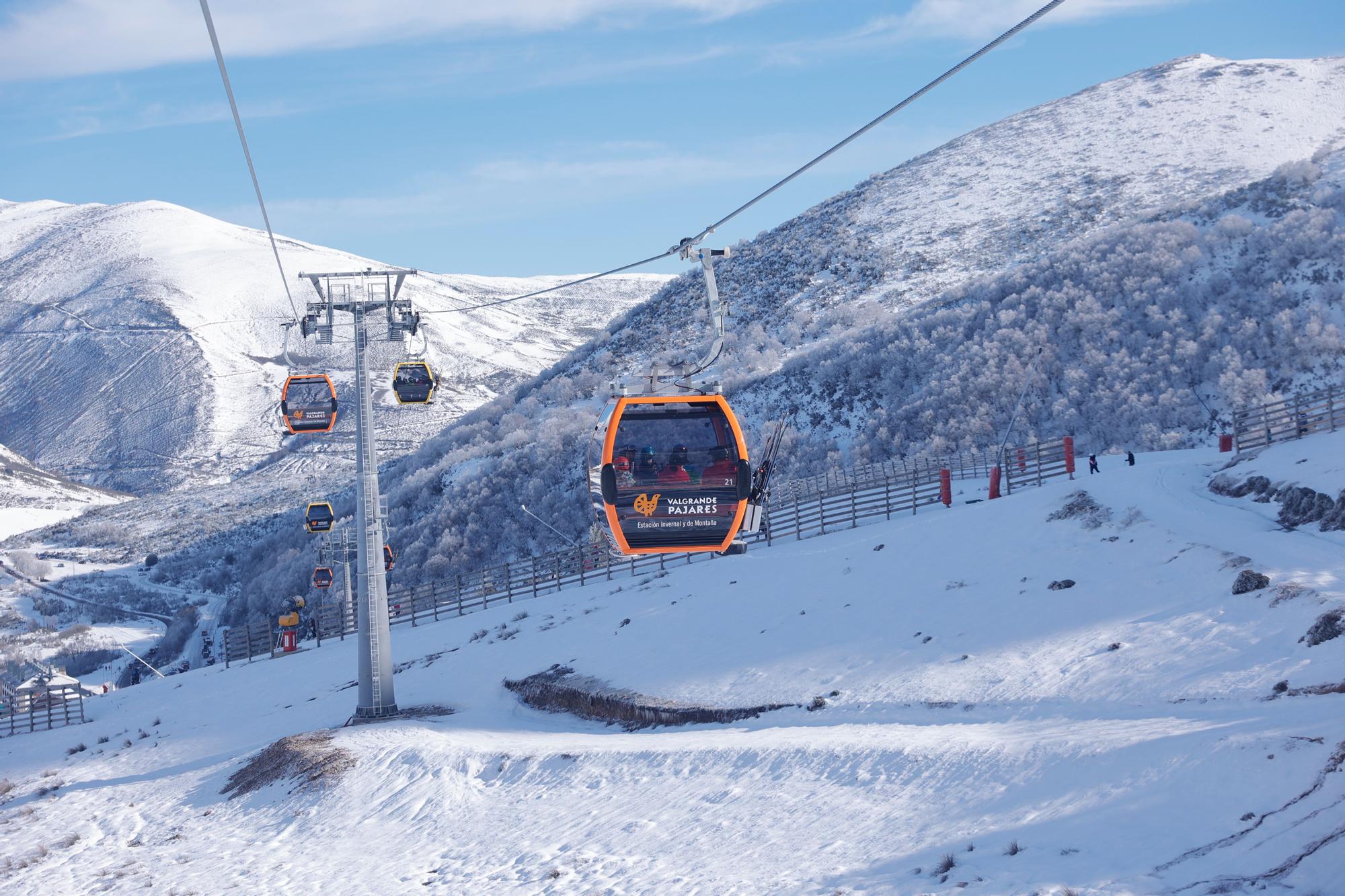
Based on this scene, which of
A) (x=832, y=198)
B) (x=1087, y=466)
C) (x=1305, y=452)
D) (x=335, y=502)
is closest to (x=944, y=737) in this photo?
(x=1305, y=452)

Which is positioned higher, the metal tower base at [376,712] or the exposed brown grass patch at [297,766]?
the metal tower base at [376,712]

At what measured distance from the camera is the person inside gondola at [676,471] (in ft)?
54.2

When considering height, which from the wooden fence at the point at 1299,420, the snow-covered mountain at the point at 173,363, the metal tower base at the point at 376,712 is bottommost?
the metal tower base at the point at 376,712

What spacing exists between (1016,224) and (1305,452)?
59.5 m

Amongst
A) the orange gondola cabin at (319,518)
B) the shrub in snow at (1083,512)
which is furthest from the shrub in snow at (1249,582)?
the orange gondola cabin at (319,518)

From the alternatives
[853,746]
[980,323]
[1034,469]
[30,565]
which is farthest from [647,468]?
[30,565]

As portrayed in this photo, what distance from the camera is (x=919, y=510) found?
33062 millimetres

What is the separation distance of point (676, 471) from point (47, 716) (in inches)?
1046

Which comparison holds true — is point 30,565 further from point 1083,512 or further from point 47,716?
point 1083,512

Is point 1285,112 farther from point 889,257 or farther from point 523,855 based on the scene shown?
point 523,855

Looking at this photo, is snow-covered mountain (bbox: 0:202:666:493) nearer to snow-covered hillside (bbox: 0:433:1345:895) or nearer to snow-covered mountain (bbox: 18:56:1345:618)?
snow-covered mountain (bbox: 18:56:1345:618)

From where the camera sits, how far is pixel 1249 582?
18688mm

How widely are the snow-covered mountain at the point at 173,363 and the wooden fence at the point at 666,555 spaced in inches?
3059

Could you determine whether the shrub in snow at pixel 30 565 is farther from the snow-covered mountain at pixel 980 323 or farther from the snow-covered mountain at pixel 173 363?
the snow-covered mountain at pixel 173 363
